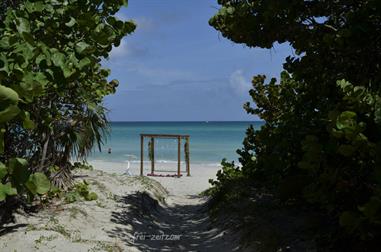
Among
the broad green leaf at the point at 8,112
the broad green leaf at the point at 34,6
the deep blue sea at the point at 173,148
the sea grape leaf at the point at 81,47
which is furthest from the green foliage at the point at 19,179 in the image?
the deep blue sea at the point at 173,148

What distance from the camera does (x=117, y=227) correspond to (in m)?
6.87

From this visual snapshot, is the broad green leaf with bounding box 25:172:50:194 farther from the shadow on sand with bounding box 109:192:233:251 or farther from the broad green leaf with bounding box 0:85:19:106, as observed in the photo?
the shadow on sand with bounding box 109:192:233:251

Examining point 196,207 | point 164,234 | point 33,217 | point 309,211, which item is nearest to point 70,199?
point 33,217

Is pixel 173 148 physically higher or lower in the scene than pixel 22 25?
lower

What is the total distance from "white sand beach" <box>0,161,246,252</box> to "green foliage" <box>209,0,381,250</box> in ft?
5.41

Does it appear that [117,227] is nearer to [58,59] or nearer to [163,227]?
[163,227]

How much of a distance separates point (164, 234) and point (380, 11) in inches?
205

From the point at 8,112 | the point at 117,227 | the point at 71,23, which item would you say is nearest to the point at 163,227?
the point at 117,227

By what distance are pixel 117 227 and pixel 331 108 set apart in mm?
4173

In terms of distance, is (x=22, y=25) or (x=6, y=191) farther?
(x=22, y=25)

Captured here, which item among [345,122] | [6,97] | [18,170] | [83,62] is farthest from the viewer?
[345,122]

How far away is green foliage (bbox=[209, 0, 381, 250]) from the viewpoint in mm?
2945

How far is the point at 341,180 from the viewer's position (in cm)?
341

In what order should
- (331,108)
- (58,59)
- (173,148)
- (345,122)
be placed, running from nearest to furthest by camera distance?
1. (58,59)
2. (345,122)
3. (331,108)
4. (173,148)
